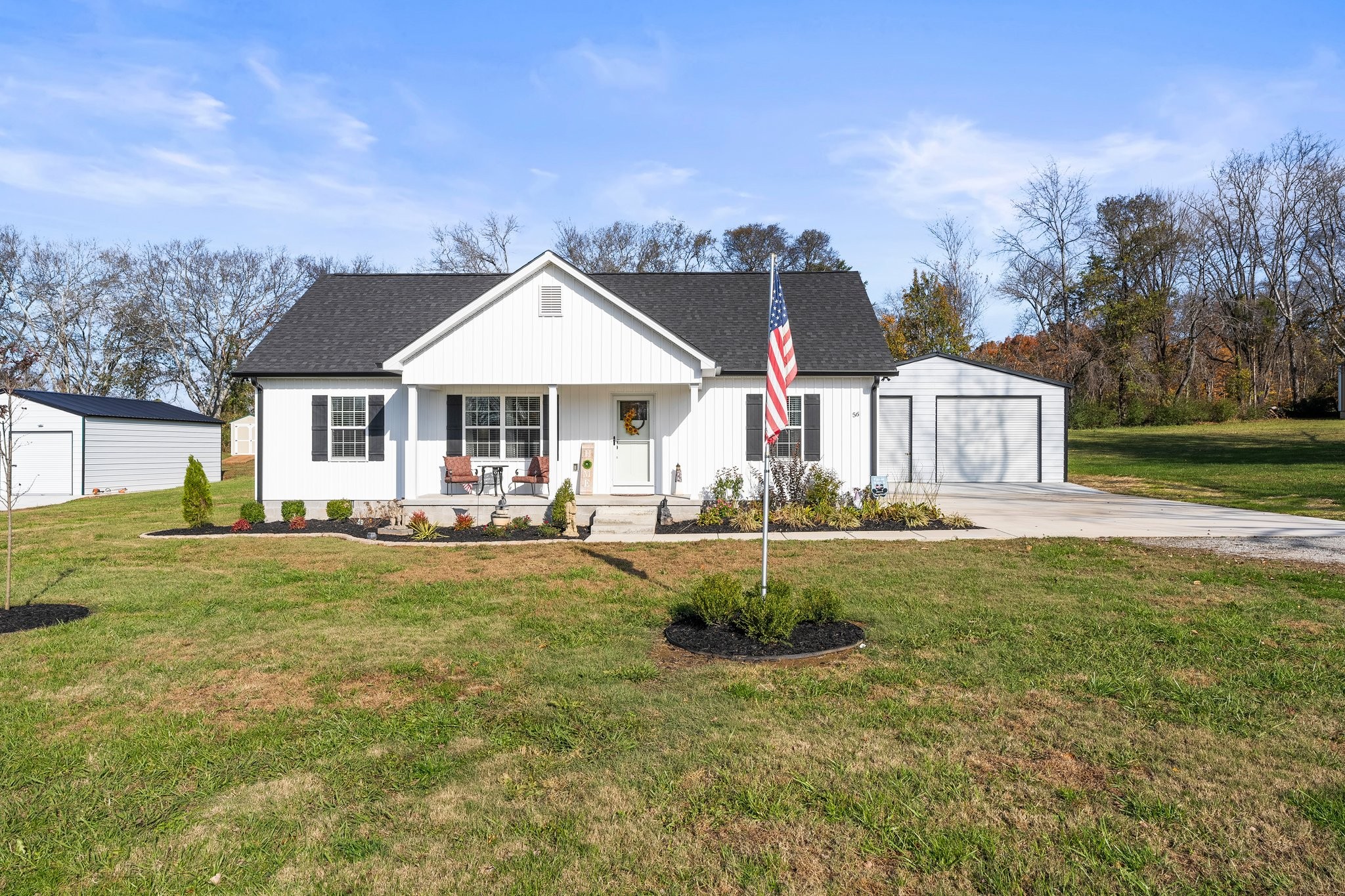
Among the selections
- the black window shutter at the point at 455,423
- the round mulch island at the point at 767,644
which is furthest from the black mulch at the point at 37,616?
the black window shutter at the point at 455,423

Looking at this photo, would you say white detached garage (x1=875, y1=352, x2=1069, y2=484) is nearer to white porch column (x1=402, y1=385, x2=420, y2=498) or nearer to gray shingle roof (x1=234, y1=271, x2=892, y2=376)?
gray shingle roof (x1=234, y1=271, x2=892, y2=376)

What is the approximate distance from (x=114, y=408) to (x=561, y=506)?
69.6ft

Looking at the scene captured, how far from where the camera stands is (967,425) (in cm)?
2169

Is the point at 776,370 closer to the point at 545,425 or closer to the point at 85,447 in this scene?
the point at 545,425

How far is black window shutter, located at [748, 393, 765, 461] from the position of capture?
15.5 metres

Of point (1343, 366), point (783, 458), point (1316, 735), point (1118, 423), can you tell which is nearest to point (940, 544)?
point (783, 458)

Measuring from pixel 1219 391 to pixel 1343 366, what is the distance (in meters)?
8.76

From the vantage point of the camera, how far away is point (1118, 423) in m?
36.7

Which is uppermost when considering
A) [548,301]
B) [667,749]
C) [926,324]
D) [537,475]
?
[926,324]

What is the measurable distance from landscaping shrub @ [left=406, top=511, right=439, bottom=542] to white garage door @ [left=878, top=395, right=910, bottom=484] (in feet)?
43.7

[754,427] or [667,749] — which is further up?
[754,427]

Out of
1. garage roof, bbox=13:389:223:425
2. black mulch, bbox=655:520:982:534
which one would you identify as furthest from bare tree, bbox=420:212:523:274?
black mulch, bbox=655:520:982:534

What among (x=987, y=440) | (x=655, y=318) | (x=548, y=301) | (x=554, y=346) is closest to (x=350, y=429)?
(x=554, y=346)

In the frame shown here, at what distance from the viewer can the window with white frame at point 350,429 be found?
15.5 metres
